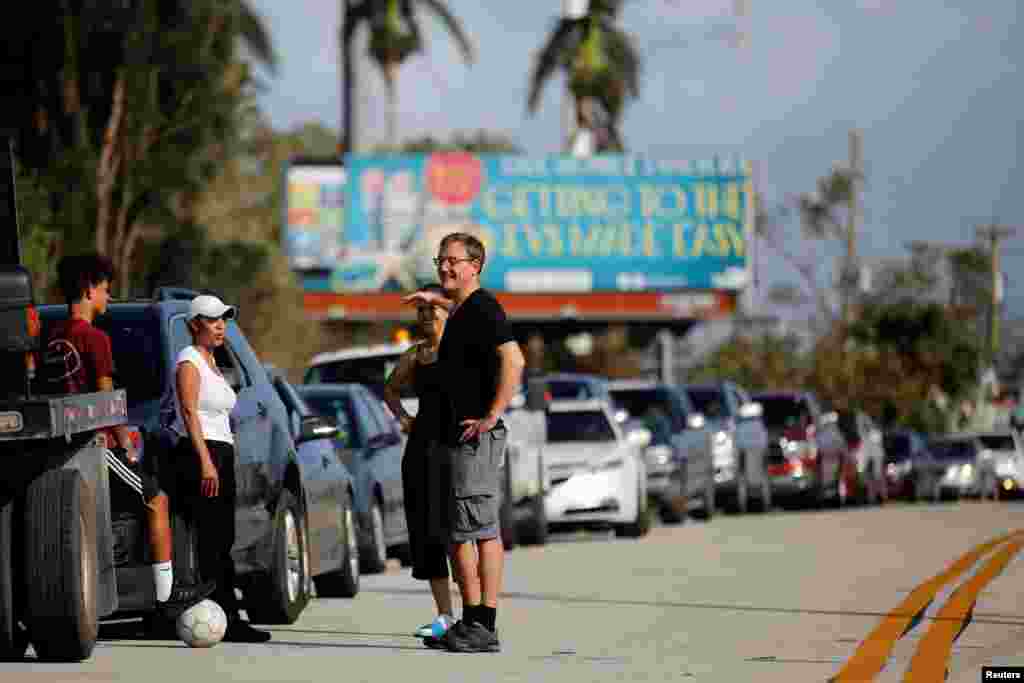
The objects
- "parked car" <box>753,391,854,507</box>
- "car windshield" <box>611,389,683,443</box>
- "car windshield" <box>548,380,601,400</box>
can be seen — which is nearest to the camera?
"car windshield" <box>548,380,601,400</box>

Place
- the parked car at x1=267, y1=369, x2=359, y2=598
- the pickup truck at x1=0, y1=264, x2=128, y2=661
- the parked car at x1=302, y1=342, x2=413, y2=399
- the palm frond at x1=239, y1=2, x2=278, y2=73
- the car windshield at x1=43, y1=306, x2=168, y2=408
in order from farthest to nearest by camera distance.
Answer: the palm frond at x1=239, y1=2, x2=278, y2=73, the parked car at x1=302, y1=342, x2=413, y2=399, the parked car at x1=267, y1=369, x2=359, y2=598, the car windshield at x1=43, y1=306, x2=168, y2=408, the pickup truck at x1=0, y1=264, x2=128, y2=661

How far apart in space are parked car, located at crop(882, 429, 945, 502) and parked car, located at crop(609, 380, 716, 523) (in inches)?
691

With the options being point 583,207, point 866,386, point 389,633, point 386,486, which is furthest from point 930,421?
point 389,633

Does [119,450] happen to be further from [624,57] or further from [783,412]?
[624,57]

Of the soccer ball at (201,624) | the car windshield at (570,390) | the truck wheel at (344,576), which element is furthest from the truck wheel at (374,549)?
the car windshield at (570,390)

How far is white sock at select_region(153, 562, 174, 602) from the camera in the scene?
1273 cm

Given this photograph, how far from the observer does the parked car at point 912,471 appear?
5256cm

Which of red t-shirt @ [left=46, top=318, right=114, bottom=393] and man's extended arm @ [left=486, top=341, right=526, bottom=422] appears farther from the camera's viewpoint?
red t-shirt @ [left=46, top=318, right=114, bottom=393]

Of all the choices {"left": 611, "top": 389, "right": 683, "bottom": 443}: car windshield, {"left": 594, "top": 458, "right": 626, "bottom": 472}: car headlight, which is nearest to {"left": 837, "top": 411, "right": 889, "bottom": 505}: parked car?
{"left": 611, "top": 389, "right": 683, "bottom": 443}: car windshield

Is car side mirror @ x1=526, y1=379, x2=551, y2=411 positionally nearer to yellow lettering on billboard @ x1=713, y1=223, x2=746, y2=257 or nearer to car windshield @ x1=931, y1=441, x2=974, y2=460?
car windshield @ x1=931, y1=441, x2=974, y2=460

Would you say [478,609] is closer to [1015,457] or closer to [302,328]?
[1015,457]

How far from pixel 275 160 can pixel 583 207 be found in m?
24.4

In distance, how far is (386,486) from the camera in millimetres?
20641

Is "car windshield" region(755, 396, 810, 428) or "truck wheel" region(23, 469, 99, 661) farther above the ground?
"truck wheel" region(23, 469, 99, 661)
